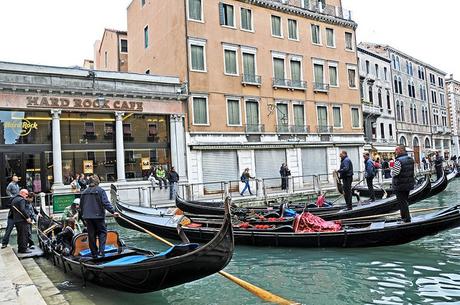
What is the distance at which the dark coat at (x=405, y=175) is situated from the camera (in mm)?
7270

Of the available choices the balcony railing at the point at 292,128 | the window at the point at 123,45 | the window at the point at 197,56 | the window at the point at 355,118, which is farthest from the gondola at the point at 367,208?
the window at the point at 123,45

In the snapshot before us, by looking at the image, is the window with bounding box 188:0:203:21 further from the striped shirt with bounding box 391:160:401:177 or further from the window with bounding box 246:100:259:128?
the striped shirt with bounding box 391:160:401:177

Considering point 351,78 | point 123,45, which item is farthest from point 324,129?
point 123,45

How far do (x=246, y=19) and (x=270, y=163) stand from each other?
→ 285 inches

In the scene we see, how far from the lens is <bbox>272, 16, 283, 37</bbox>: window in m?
22.0

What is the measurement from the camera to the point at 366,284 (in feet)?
19.3

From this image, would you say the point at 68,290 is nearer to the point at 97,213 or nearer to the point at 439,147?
the point at 97,213

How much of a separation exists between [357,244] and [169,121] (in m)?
11.9

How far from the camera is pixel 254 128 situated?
2027 centimetres

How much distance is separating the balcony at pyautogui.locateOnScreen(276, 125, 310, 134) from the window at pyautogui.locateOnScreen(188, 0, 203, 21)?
6.48 m

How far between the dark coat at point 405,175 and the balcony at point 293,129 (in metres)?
13.8

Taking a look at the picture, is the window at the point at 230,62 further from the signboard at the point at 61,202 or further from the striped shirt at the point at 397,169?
the striped shirt at the point at 397,169

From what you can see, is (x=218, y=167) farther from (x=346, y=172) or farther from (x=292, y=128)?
(x=346, y=172)

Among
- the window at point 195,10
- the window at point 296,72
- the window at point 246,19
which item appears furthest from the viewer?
the window at point 296,72
